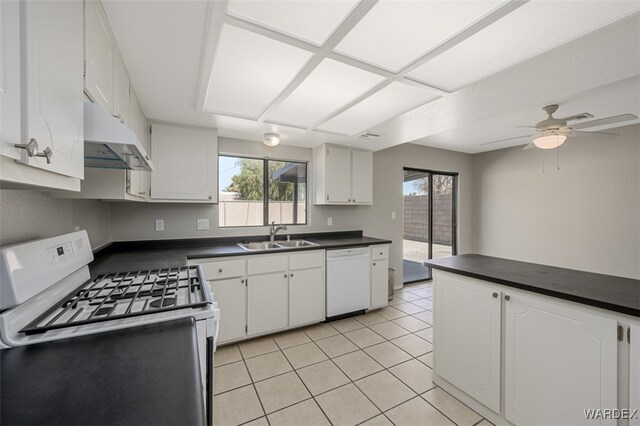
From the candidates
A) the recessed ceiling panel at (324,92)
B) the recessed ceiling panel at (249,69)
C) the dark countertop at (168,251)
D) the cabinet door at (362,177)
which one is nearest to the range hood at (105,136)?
the recessed ceiling panel at (249,69)

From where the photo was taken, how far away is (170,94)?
192cm

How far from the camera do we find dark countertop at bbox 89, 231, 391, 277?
6.08 ft

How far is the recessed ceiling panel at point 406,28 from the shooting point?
1095mm

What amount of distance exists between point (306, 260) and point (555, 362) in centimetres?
208

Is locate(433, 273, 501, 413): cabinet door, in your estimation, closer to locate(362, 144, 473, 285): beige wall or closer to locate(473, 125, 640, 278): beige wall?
locate(362, 144, 473, 285): beige wall

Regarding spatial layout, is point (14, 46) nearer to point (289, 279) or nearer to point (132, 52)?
point (132, 52)

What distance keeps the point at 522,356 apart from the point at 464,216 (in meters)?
3.80

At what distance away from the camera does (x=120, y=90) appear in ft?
4.82

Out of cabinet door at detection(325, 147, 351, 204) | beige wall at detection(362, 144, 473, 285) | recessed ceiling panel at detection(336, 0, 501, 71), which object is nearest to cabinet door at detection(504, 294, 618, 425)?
recessed ceiling panel at detection(336, 0, 501, 71)

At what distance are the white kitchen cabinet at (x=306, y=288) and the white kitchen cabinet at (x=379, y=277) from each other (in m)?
0.73

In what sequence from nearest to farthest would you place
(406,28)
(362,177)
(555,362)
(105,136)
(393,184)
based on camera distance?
(105,136), (406,28), (555,362), (362,177), (393,184)

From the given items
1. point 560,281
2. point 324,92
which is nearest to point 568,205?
point 560,281

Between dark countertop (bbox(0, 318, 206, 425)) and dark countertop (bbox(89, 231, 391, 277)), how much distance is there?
104cm

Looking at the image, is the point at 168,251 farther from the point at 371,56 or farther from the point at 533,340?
the point at 533,340
